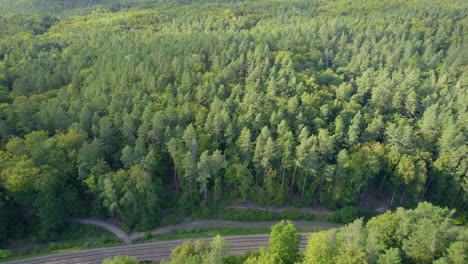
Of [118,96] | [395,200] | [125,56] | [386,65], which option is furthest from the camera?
[386,65]

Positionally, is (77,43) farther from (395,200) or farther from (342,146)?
(395,200)

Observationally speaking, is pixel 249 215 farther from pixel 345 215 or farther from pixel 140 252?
pixel 140 252

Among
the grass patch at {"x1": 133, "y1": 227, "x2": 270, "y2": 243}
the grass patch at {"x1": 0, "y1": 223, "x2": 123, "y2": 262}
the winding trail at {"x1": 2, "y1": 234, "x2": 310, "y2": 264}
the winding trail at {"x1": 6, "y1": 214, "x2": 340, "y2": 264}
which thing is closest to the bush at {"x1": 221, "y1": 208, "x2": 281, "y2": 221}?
the winding trail at {"x1": 6, "y1": 214, "x2": 340, "y2": 264}

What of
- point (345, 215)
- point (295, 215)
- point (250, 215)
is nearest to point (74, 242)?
point (250, 215)

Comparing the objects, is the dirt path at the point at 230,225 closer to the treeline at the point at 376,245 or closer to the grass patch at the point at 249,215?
the grass patch at the point at 249,215

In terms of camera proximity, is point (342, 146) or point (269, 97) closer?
point (342, 146)

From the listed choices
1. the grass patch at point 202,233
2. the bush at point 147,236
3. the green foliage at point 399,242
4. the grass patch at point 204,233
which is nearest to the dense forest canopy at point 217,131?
the bush at point 147,236

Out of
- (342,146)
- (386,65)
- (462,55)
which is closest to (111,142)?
(342,146)
